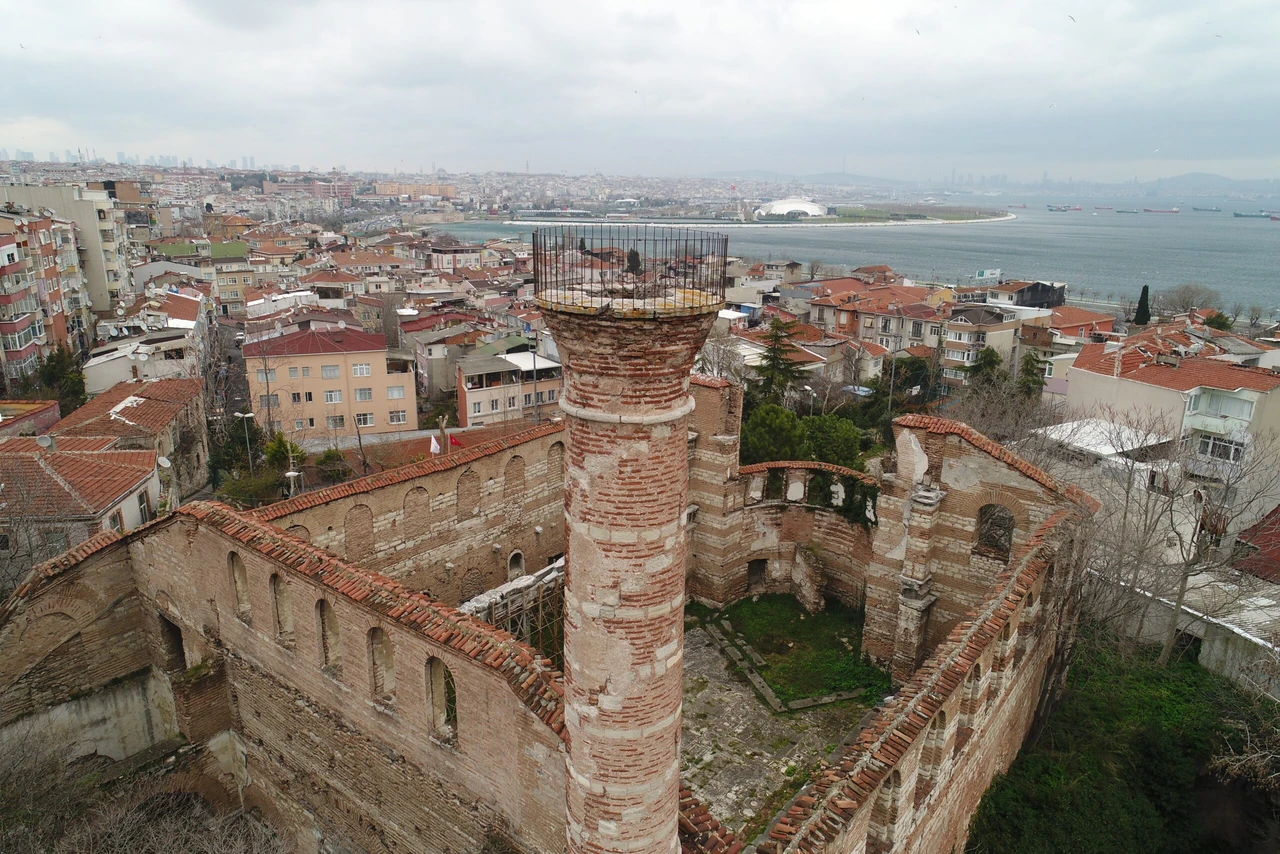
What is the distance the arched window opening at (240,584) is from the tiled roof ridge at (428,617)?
28.1 inches

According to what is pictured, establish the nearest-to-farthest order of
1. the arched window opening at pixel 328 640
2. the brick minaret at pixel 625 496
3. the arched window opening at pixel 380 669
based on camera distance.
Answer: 1. the brick minaret at pixel 625 496
2. the arched window opening at pixel 380 669
3. the arched window opening at pixel 328 640

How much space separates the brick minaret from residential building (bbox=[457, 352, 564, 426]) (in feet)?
110

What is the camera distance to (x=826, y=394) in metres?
43.9

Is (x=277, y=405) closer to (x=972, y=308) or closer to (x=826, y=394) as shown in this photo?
(x=826, y=394)

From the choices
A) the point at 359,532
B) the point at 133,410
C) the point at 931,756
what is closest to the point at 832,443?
the point at 359,532

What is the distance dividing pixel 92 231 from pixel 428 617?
2471 inches

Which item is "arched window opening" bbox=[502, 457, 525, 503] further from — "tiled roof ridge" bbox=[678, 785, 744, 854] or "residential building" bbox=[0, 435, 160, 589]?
"residential building" bbox=[0, 435, 160, 589]

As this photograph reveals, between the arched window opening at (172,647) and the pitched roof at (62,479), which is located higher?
the pitched roof at (62,479)

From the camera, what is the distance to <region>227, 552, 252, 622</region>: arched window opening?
13117 millimetres

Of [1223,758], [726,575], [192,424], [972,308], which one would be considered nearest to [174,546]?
[726,575]

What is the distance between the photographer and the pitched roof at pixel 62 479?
20203 millimetres

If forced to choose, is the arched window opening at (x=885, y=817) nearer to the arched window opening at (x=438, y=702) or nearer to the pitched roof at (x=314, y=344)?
the arched window opening at (x=438, y=702)

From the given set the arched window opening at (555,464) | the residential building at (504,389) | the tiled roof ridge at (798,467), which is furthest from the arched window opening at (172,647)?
the residential building at (504,389)

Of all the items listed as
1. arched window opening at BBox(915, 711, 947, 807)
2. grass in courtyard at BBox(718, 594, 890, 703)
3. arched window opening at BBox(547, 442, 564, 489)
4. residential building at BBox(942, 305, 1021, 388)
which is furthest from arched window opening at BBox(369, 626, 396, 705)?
residential building at BBox(942, 305, 1021, 388)
